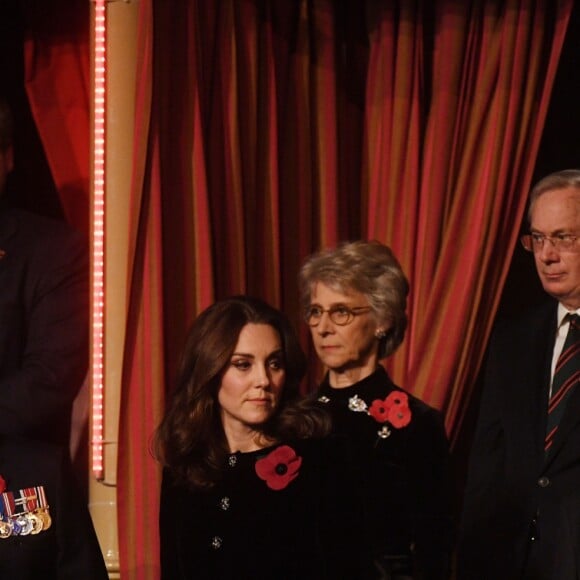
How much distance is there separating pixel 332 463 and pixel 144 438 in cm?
120

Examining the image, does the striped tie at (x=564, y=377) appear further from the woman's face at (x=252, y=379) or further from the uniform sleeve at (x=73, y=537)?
the uniform sleeve at (x=73, y=537)

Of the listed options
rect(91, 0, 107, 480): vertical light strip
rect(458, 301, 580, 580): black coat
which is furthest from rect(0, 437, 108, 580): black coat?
rect(458, 301, 580, 580): black coat

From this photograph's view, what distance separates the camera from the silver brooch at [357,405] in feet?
10.9

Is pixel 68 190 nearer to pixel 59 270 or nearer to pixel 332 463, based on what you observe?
pixel 59 270

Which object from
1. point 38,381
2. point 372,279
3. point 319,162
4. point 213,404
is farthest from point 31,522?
point 319,162

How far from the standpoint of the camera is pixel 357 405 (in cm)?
333

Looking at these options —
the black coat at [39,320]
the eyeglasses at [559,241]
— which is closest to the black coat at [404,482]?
the eyeglasses at [559,241]

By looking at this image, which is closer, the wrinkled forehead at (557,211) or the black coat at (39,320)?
the wrinkled forehead at (557,211)

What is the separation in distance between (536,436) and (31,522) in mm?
1246

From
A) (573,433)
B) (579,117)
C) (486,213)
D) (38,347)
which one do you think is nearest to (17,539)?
(38,347)

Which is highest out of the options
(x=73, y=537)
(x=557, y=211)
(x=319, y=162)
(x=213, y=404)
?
(x=319, y=162)

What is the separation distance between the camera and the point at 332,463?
9.48 feet

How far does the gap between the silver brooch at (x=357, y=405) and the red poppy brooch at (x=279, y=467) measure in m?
0.45

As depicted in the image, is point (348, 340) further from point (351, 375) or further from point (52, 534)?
point (52, 534)
